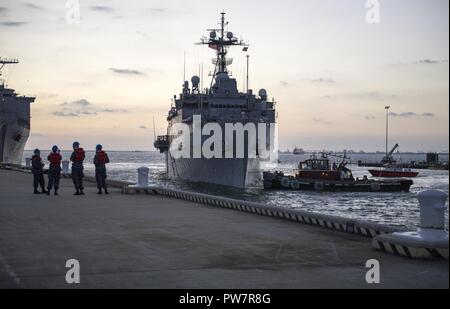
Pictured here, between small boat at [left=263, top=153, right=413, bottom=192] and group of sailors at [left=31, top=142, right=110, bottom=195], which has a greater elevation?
group of sailors at [left=31, top=142, right=110, bottom=195]

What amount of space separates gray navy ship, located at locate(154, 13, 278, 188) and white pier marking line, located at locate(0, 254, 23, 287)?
40.7m

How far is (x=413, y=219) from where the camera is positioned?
3428 centimetres

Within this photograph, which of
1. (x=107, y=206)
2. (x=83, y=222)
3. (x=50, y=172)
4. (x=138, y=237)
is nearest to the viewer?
(x=138, y=237)

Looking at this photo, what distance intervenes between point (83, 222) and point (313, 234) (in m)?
5.25

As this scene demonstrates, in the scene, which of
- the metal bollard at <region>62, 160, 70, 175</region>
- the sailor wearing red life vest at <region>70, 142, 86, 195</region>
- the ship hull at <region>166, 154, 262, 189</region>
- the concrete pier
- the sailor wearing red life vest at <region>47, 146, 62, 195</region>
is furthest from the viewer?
the ship hull at <region>166, 154, 262, 189</region>

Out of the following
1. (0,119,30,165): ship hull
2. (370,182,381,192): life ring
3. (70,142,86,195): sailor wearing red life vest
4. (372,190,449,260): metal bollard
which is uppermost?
(0,119,30,165): ship hull

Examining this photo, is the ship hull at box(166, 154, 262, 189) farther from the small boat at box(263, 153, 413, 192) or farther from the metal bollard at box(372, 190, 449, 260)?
the metal bollard at box(372, 190, 449, 260)

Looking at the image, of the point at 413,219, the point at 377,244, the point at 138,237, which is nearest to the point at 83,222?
the point at 138,237

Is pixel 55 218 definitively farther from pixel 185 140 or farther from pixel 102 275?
pixel 185 140

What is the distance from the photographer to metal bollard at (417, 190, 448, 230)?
8.60 metres

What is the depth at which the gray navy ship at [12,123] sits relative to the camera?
73.8m

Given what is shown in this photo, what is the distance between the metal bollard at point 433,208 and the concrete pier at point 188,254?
59 cm

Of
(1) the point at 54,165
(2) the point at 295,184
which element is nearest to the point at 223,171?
(2) the point at 295,184

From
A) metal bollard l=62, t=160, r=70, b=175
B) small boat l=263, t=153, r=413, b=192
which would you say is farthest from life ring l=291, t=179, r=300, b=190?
metal bollard l=62, t=160, r=70, b=175
